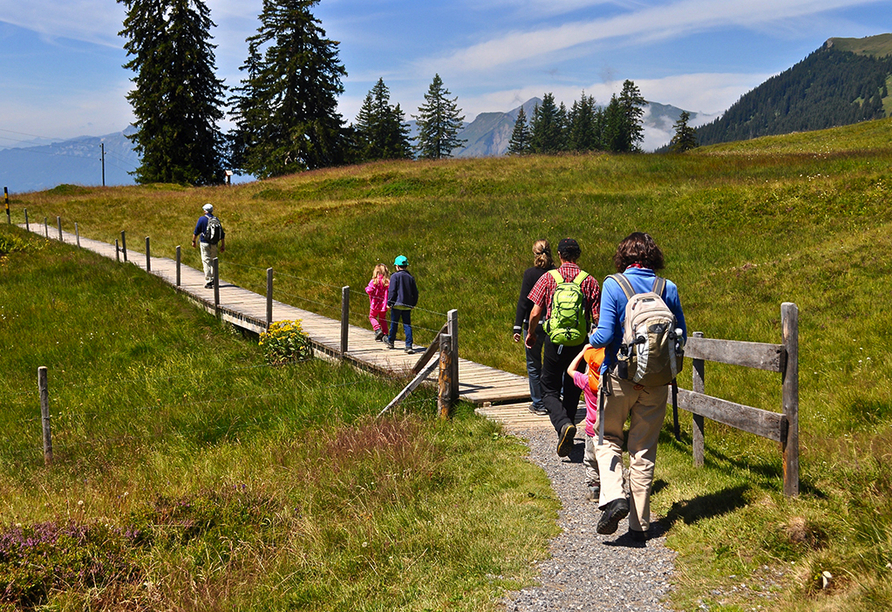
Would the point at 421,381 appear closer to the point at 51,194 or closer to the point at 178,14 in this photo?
the point at 51,194

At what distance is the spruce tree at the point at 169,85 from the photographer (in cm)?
5138

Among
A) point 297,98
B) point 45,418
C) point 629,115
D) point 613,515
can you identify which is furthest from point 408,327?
point 629,115

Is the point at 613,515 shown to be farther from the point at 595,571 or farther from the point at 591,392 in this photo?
the point at 591,392

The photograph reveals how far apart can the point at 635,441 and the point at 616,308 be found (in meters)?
1.00

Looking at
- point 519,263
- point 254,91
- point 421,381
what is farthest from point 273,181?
point 421,381

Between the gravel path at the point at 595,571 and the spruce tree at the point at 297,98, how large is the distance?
51055 millimetres

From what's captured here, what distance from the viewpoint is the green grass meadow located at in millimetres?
4504

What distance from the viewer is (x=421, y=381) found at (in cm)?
866

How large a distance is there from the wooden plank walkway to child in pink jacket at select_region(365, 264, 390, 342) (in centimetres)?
34

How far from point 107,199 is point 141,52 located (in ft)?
59.0

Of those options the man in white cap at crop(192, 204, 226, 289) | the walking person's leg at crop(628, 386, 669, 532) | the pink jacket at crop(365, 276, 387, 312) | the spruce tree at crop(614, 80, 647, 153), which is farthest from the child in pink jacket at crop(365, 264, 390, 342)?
the spruce tree at crop(614, 80, 647, 153)

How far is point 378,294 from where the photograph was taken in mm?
12711

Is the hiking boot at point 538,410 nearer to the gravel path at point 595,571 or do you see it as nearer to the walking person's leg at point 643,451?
the gravel path at point 595,571

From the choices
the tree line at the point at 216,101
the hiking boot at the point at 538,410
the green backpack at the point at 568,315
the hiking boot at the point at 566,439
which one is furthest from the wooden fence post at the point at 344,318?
the tree line at the point at 216,101
